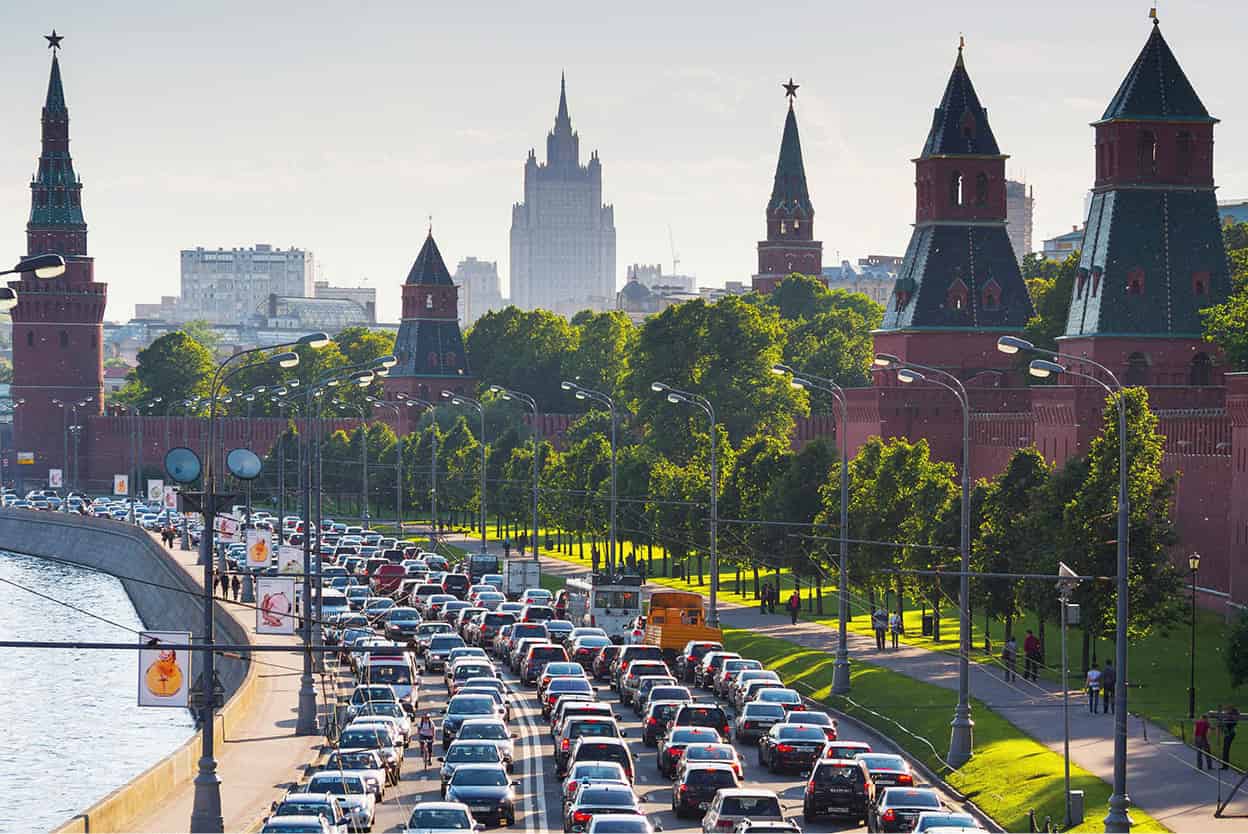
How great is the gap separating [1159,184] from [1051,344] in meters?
18.7

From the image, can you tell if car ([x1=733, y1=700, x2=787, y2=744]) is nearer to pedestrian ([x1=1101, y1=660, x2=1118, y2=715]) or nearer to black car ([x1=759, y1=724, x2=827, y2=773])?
black car ([x1=759, y1=724, x2=827, y2=773])

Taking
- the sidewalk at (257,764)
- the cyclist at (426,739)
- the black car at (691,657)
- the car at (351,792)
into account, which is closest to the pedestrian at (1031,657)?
the black car at (691,657)

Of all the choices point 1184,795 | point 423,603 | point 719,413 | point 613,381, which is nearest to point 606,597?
point 423,603

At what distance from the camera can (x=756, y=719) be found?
53.2 meters

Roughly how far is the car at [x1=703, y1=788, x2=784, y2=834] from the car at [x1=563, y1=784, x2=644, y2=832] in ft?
3.94

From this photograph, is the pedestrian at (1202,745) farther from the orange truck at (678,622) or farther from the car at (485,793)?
the orange truck at (678,622)

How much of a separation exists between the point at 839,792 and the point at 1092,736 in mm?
12195

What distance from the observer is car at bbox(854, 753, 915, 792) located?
4206cm

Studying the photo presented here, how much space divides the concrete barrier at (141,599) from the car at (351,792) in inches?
127

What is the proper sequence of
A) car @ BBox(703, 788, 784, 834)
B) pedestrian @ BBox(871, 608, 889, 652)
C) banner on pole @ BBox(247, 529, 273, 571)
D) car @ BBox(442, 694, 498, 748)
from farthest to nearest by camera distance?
banner on pole @ BBox(247, 529, 273, 571)
pedestrian @ BBox(871, 608, 889, 652)
car @ BBox(442, 694, 498, 748)
car @ BBox(703, 788, 784, 834)

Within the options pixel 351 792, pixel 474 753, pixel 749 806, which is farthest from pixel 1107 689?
pixel 351 792

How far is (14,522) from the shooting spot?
544 feet

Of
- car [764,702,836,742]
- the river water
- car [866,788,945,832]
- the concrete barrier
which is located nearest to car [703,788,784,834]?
car [866,788,945,832]

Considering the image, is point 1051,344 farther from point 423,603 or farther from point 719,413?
point 423,603
